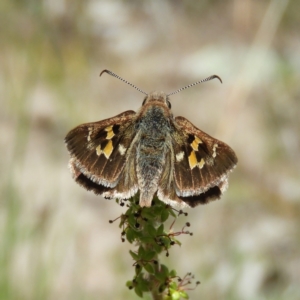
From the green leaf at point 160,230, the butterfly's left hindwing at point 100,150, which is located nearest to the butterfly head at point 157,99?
the butterfly's left hindwing at point 100,150

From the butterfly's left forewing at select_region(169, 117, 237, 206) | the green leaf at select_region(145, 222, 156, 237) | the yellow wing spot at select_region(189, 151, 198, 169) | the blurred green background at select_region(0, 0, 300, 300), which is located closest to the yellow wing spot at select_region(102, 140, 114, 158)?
the butterfly's left forewing at select_region(169, 117, 237, 206)

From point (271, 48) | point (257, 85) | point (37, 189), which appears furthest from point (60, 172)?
point (271, 48)

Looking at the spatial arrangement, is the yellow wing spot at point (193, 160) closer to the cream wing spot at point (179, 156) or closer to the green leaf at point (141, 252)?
the cream wing spot at point (179, 156)

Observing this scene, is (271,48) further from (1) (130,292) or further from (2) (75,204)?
(1) (130,292)

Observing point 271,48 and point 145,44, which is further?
point 145,44

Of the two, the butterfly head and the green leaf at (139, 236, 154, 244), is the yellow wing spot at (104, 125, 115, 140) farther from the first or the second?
the green leaf at (139, 236, 154, 244)

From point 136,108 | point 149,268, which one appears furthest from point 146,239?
point 136,108

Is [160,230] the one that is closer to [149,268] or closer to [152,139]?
[149,268]

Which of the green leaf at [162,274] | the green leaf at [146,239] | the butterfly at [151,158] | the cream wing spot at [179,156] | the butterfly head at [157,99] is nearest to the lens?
the green leaf at [146,239]
